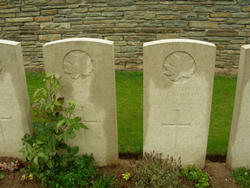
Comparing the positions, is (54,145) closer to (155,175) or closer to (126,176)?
(126,176)

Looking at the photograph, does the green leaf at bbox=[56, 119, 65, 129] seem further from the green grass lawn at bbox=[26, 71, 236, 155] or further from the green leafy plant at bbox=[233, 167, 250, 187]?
the green leafy plant at bbox=[233, 167, 250, 187]

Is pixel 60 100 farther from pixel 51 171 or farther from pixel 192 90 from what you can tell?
pixel 192 90

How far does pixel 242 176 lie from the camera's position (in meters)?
3.34

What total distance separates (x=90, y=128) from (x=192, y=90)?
1.44 meters

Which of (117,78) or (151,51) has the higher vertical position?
(151,51)

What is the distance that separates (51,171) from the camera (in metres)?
3.24

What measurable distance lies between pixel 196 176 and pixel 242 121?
92cm

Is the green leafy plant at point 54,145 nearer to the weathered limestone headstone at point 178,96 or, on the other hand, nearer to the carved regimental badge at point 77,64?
the carved regimental badge at point 77,64

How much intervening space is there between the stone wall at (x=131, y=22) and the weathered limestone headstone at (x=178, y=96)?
13.1ft

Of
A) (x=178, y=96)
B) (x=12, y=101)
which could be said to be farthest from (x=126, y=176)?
(x=12, y=101)

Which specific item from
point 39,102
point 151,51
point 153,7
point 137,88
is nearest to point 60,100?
point 39,102

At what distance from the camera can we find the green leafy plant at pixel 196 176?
322 centimetres

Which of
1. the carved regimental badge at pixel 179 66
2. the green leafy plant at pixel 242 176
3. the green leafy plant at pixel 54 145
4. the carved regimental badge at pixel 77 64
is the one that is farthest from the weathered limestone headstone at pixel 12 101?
the green leafy plant at pixel 242 176

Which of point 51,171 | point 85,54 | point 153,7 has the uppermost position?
point 153,7
